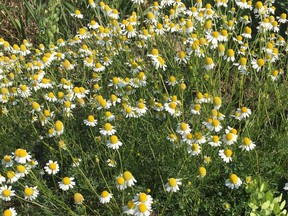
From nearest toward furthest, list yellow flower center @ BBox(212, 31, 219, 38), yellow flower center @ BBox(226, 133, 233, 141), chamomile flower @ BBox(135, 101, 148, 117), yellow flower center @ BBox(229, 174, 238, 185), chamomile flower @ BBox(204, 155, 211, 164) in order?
yellow flower center @ BBox(229, 174, 238, 185), yellow flower center @ BBox(226, 133, 233, 141), chamomile flower @ BBox(204, 155, 211, 164), chamomile flower @ BBox(135, 101, 148, 117), yellow flower center @ BBox(212, 31, 219, 38)

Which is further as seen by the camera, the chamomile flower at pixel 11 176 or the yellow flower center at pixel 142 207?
the chamomile flower at pixel 11 176

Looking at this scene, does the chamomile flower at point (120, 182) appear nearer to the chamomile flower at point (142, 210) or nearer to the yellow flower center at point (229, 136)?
the chamomile flower at point (142, 210)

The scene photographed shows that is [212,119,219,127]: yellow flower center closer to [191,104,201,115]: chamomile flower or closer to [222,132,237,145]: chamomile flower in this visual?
[222,132,237,145]: chamomile flower

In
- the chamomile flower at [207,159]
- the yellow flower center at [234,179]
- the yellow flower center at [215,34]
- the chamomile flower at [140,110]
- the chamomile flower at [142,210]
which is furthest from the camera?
the yellow flower center at [215,34]

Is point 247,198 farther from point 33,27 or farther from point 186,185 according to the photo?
point 33,27

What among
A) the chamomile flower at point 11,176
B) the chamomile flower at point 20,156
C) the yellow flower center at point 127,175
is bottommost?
the chamomile flower at point 11,176

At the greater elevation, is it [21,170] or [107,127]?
[107,127]

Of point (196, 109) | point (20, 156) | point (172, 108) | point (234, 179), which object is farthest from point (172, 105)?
point (20, 156)

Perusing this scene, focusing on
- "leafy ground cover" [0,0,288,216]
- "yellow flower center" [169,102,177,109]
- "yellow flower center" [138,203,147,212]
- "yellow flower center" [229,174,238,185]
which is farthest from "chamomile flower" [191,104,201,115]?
"yellow flower center" [138,203,147,212]

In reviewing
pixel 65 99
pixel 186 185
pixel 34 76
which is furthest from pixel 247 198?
pixel 34 76

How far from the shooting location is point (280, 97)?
3318mm

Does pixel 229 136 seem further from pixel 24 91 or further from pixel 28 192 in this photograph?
pixel 24 91

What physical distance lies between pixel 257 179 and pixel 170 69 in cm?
126

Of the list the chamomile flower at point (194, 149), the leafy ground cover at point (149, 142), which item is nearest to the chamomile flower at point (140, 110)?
the leafy ground cover at point (149, 142)
